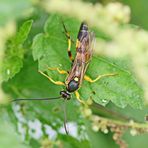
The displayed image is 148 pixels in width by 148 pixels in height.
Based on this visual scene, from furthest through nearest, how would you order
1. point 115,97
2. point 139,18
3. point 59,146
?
point 139,18, point 59,146, point 115,97

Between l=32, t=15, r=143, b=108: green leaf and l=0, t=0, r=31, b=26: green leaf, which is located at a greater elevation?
l=0, t=0, r=31, b=26: green leaf

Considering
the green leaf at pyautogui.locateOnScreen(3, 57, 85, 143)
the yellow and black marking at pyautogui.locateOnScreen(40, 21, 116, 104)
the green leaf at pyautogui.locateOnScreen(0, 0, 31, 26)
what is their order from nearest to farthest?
the green leaf at pyautogui.locateOnScreen(0, 0, 31, 26) → the yellow and black marking at pyautogui.locateOnScreen(40, 21, 116, 104) → the green leaf at pyautogui.locateOnScreen(3, 57, 85, 143)

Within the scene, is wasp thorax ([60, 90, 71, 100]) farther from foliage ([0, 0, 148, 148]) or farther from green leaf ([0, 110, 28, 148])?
green leaf ([0, 110, 28, 148])

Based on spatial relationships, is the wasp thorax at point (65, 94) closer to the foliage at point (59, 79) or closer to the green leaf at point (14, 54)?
the foliage at point (59, 79)

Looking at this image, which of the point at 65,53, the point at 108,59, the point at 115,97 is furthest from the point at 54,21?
the point at 115,97

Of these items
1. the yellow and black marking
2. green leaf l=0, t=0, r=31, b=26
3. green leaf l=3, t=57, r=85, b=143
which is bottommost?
green leaf l=3, t=57, r=85, b=143

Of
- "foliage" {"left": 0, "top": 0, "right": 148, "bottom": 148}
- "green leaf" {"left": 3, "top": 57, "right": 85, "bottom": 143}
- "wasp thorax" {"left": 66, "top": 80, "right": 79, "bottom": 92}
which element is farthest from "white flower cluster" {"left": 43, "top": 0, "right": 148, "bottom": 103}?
"green leaf" {"left": 3, "top": 57, "right": 85, "bottom": 143}

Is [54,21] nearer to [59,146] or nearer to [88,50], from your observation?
[88,50]

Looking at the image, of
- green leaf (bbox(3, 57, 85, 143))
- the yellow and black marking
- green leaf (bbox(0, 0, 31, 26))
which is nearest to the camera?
green leaf (bbox(0, 0, 31, 26))
